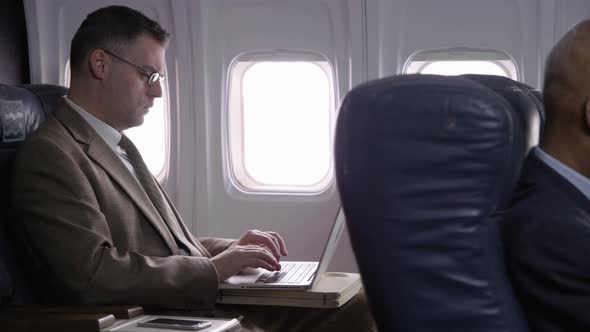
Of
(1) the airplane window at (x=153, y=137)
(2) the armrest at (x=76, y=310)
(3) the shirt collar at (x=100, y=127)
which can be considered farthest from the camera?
(1) the airplane window at (x=153, y=137)

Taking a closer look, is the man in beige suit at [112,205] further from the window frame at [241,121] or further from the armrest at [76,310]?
the window frame at [241,121]

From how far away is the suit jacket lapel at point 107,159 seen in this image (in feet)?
8.45

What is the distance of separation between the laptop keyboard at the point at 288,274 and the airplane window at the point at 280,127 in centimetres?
132

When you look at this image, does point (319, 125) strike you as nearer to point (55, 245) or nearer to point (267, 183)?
point (267, 183)

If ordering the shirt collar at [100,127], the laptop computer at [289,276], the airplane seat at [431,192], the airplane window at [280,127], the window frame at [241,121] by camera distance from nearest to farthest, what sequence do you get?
the airplane seat at [431,192], the laptop computer at [289,276], the shirt collar at [100,127], the window frame at [241,121], the airplane window at [280,127]

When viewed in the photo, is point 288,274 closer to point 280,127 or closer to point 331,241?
point 331,241

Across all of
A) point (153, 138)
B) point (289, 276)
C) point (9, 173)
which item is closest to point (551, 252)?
point (289, 276)

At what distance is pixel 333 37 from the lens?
3.87 metres

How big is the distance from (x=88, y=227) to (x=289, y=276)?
0.64 m

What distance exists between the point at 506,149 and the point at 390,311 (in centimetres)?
30

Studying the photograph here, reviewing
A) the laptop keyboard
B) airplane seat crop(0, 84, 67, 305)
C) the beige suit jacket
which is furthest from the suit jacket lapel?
the laptop keyboard

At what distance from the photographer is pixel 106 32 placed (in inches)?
110

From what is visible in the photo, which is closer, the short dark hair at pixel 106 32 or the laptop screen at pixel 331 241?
the laptop screen at pixel 331 241

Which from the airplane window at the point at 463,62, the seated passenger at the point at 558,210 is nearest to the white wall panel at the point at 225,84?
the airplane window at the point at 463,62
